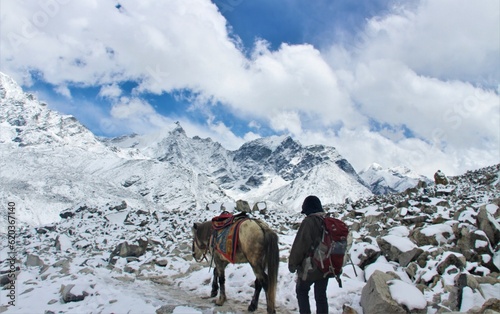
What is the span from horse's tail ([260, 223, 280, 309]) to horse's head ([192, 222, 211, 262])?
3301mm

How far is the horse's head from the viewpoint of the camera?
1112cm

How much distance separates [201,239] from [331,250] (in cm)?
576

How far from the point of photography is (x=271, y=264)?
8141mm

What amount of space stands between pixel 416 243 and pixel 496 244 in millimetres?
2309

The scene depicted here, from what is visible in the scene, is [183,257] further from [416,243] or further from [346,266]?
[416,243]

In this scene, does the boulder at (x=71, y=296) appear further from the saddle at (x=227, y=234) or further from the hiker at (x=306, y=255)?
the hiker at (x=306, y=255)

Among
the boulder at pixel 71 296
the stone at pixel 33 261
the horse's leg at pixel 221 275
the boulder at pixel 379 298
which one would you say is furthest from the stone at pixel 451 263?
the stone at pixel 33 261

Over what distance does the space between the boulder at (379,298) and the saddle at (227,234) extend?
3.40 meters

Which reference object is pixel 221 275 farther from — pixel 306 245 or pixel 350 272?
pixel 350 272

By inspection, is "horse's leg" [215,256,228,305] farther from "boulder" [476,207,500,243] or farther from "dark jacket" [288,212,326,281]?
"boulder" [476,207,500,243]

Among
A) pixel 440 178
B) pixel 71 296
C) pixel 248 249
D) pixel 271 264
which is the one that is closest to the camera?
pixel 271 264

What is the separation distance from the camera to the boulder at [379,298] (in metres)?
6.81

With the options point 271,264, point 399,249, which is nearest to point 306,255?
point 271,264

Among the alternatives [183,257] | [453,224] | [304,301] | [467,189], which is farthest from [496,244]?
[467,189]
